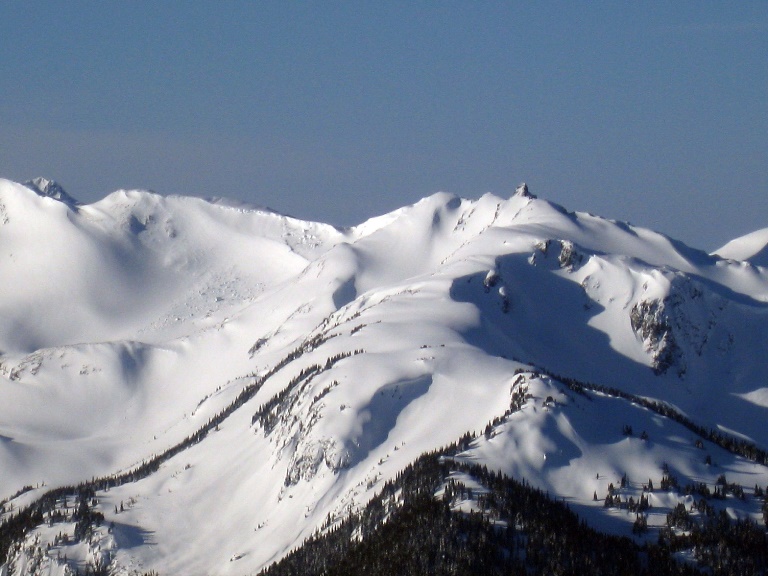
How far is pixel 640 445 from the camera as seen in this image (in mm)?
159875

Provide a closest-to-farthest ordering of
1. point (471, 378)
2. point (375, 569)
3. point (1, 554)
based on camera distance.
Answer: point (375, 569)
point (1, 554)
point (471, 378)

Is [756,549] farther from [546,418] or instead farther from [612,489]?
[546,418]

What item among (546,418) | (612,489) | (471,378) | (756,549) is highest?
(471,378)

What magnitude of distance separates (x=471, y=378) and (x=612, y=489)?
116ft

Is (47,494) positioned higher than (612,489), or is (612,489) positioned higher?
(47,494)

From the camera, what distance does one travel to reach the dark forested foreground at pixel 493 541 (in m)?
127

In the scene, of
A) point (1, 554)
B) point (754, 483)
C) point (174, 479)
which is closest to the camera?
point (754, 483)

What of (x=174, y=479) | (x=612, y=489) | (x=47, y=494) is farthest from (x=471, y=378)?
(x=47, y=494)

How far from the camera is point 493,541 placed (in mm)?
128500

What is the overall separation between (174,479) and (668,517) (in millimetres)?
80649

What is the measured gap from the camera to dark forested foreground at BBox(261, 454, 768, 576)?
127 m

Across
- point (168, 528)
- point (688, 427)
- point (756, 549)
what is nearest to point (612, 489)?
point (756, 549)

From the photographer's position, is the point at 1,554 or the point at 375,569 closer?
the point at 375,569

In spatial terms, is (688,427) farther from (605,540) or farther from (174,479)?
(174,479)
